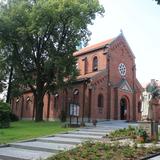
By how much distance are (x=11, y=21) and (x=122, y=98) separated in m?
17.1

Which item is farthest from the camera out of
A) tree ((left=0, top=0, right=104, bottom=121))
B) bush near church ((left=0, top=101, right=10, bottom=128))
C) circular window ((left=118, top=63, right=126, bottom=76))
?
circular window ((left=118, top=63, right=126, bottom=76))

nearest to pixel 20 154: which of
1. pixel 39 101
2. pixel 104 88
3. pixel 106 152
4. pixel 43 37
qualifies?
pixel 106 152

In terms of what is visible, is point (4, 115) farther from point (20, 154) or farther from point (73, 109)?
point (20, 154)

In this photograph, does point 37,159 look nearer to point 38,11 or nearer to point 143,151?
point 143,151

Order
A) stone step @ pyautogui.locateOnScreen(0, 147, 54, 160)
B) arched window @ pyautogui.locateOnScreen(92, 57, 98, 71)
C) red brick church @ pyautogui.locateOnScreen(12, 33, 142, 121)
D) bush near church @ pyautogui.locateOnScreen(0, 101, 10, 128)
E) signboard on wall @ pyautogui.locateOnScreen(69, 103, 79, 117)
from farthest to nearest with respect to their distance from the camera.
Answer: arched window @ pyautogui.locateOnScreen(92, 57, 98, 71), red brick church @ pyautogui.locateOnScreen(12, 33, 142, 121), signboard on wall @ pyautogui.locateOnScreen(69, 103, 79, 117), bush near church @ pyautogui.locateOnScreen(0, 101, 10, 128), stone step @ pyautogui.locateOnScreen(0, 147, 54, 160)

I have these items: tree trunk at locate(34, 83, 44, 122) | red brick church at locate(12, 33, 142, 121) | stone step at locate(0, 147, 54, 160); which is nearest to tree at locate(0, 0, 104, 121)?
tree trunk at locate(34, 83, 44, 122)

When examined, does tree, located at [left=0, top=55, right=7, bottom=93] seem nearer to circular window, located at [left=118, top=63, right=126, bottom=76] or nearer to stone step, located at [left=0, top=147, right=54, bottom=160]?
circular window, located at [left=118, top=63, right=126, bottom=76]

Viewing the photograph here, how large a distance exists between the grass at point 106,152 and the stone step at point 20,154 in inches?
43.9

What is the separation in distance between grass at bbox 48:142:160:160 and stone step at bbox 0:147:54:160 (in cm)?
112

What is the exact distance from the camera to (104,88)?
4025 centimetres

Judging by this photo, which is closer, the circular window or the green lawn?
the green lawn

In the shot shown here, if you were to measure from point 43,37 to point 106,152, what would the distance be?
25.8 meters

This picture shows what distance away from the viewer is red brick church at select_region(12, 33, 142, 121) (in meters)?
38.9

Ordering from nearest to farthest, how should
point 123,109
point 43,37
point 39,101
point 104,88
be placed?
point 43,37 → point 39,101 → point 104,88 → point 123,109
